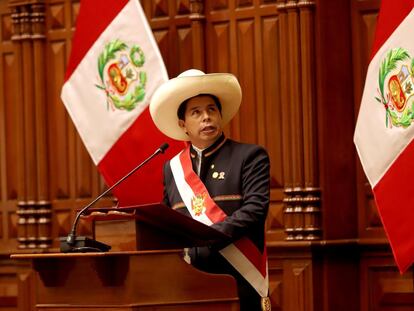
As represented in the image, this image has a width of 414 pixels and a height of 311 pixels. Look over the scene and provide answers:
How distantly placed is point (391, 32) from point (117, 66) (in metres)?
1.79

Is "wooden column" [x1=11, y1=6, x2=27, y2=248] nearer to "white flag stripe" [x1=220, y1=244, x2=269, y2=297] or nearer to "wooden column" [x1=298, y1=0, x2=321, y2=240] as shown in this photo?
"wooden column" [x1=298, y1=0, x2=321, y2=240]

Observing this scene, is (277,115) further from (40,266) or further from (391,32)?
(40,266)

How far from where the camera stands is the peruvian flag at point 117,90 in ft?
20.8

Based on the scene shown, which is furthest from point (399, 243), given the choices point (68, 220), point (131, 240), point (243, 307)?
point (68, 220)

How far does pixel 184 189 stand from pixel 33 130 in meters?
3.08

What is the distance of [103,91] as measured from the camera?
6.67 m

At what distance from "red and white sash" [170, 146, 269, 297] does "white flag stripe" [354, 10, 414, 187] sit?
1346 millimetres

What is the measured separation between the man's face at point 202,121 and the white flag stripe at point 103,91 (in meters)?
1.97

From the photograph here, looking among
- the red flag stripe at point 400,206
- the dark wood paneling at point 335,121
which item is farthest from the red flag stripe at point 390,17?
the dark wood paneling at point 335,121

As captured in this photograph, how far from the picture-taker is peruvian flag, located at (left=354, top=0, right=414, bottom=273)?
5.30m

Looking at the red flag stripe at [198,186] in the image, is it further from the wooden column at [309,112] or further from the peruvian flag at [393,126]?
→ the wooden column at [309,112]

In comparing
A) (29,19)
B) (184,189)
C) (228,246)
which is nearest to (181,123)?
(184,189)

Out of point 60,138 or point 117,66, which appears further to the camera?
point 60,138

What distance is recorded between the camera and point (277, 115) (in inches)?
256
